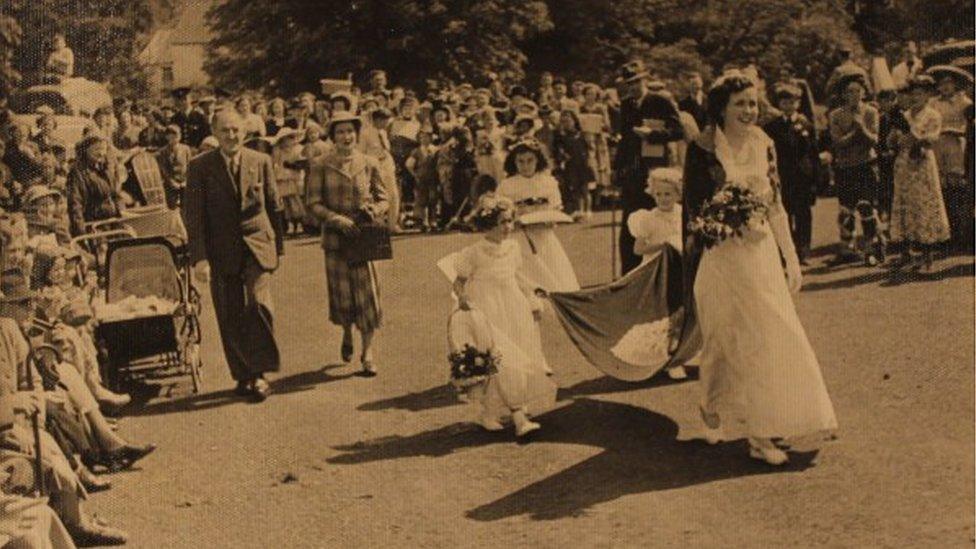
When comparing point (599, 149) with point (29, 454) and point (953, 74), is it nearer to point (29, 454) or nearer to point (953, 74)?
point (953, 74)

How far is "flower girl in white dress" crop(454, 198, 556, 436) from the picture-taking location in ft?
30.4

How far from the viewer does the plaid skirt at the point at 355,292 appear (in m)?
11.5

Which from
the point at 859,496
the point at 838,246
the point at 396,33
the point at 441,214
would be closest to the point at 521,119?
the point at 441,214

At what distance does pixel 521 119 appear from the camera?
1897 centimetres

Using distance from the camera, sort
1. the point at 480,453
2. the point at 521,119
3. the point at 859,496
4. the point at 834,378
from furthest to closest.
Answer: the point at 521,119 < the point at 834,378 < the point at 480,453 < the point at 859,496

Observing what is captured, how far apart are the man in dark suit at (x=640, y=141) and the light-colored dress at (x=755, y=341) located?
3240 millimetres

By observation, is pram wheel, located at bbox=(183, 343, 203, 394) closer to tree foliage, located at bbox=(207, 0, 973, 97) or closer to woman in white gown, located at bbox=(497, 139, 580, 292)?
woman in white gown, located at bbox=(497, 139, 580, 292)

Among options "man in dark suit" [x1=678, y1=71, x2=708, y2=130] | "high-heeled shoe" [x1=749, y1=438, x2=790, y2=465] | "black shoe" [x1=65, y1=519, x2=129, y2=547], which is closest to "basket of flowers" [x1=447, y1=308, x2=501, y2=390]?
"high-heeled shoe" [x1=749, y1=438, x2=790, y2=465]

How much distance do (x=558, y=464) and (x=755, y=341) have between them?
1332mm

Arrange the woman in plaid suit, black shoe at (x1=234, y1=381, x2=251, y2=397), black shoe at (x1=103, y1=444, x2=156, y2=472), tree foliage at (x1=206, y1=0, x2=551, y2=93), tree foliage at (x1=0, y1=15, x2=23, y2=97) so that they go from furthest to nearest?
tree foliage at (x1=206, y1=0, x2=551, y2=93), the woman in plaid suit, black shoe at (x1=234, y1=381, x2=251, y2=397), black shoe at (x1=103, y1=444, x2=156, y2=472), tree foliage at (x1=0, y1=15, x2=23, y2=97)

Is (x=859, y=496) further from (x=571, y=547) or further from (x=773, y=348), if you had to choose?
(x=571, y=547)

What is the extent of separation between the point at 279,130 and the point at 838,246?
29.0 ft

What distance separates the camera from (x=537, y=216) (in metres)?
11.1

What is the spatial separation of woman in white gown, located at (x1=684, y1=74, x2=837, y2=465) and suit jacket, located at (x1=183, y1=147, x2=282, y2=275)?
11.4ft
